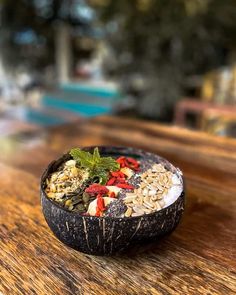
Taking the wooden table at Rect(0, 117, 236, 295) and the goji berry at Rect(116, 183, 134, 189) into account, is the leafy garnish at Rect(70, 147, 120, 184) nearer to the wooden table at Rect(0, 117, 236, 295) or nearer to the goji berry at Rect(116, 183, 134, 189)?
the goji berry at Rect(116, 183, 134, 189)

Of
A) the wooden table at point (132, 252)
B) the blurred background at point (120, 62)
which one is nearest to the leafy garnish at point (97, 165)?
the wooden table at point (132, 252)

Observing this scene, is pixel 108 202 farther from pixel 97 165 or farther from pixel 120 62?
pixel 120 62

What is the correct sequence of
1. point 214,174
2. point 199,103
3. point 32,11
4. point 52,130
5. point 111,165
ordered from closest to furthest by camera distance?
point 111,165, point 214,174, point 52,130, point 199,103, point 32,11

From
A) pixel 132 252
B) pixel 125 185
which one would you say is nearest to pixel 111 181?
pixel 125 185

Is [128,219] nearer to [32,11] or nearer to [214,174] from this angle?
[214,174]

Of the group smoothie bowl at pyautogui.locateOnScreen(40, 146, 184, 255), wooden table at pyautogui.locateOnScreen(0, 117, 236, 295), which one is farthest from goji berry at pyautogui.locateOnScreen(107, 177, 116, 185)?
wooden table at pyautogui.locateOnScreen(0, 117, 236, 295)

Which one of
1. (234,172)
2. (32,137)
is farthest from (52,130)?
(234,172)

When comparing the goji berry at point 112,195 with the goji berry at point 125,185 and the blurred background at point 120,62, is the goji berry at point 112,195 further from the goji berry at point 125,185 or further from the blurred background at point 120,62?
the blurred background at point 120,62
